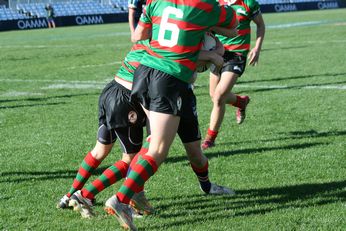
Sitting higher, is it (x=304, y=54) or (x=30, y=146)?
(x=30, y=146)

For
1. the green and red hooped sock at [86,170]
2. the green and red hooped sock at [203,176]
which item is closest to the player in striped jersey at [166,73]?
the green and red hooped sock at [86,170]

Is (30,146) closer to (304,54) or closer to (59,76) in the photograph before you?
(59,76)

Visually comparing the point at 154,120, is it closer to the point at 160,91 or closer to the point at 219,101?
the point at 160,91

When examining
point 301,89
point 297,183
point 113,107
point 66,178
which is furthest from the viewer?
point 301,89

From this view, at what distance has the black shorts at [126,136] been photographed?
523 centimetres

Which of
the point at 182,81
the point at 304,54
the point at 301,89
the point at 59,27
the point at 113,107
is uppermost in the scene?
the point at 182,81

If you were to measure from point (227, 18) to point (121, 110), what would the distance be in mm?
1131

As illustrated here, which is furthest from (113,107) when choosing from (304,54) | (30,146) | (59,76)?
(304,54)

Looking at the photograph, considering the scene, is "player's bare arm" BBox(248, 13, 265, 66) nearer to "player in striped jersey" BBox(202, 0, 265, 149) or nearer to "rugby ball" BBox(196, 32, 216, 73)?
"player in striped jersey" BBox(202, 0, 265, 149)

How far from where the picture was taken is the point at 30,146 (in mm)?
8359

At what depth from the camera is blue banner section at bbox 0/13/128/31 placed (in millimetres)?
46719

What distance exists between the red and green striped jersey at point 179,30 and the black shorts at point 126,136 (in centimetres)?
71

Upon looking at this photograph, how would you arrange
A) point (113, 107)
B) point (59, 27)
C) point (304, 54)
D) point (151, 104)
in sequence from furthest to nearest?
1. point (59, 27)
2. point (304, 54)
3. point (113, 107)
4. point (151, 104)

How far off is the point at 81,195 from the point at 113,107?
2.70ft
